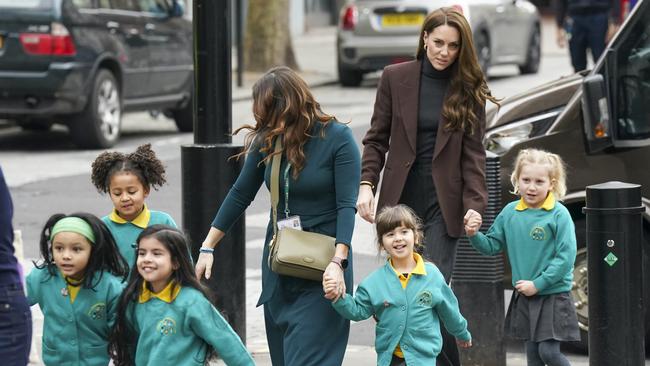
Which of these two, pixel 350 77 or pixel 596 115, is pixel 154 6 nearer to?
pixel 350 77

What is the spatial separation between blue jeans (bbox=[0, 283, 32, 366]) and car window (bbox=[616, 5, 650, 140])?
12.5 ft

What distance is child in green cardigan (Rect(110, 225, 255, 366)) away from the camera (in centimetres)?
513

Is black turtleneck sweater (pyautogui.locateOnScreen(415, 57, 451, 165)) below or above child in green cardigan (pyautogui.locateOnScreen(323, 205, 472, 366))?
above

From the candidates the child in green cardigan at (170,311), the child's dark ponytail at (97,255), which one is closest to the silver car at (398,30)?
the child's dark ponytail at (97,255)

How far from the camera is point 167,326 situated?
514cm

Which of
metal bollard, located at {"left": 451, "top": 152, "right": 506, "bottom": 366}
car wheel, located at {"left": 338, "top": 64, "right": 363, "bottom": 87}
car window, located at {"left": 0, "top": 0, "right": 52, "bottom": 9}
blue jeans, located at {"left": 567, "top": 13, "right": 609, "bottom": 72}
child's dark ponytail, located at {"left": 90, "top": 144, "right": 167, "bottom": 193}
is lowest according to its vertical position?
metal bollard, located at {"left": 451, "top": 152, "right": 506, "bottom": 366}

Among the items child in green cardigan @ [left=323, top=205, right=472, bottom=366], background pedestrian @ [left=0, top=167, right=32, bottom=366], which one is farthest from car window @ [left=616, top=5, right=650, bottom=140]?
background pedestrian @ [left=0, top=167, right=32, bottom=366]

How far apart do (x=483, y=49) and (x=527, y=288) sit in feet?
51.0

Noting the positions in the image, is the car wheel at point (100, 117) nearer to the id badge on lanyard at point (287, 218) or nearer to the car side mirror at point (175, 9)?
the car side mirror at point (175, 9)

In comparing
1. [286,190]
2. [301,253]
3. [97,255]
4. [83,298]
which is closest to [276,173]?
[286,190]

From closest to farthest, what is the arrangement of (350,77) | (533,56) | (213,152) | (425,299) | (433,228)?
1. (425,299)
2. (433,228)
3. (213,152)
4. (350,77)
5. (533,56)

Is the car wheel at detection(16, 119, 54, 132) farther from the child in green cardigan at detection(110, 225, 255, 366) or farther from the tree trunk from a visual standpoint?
the child in green cardigan at detection(110, 225, 255, 366)

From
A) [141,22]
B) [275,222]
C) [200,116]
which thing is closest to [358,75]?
[141,22]

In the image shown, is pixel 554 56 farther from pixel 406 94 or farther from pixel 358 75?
pixel 406 94
